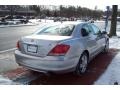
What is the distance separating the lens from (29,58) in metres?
5.06

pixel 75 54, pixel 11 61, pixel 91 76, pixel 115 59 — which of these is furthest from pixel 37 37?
pixel 115 59

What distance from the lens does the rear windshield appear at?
5609 millimetres

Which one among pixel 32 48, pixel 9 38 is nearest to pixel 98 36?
pixel 32 48

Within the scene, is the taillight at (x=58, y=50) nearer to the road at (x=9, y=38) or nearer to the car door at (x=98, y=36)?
the car door at (x=98, y=36)

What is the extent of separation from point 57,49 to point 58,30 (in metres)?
1.02

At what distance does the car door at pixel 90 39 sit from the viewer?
236 inches

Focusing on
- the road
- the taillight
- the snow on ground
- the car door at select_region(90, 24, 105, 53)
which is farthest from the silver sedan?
the road

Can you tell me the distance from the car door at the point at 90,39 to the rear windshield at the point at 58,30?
0.41 metres

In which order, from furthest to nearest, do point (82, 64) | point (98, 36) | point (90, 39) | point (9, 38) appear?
point (9, 38) < point (98, 36) < point (90, 39) < point (82, 64)

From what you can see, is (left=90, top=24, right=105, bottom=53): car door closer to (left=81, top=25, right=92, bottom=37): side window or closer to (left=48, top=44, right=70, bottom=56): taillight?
(left=81, top=25, right=92, bottom=37): side window

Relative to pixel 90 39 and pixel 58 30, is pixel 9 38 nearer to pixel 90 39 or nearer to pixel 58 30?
pixel 90 39

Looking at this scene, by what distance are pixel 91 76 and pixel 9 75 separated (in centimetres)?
204

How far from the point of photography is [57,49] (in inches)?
191

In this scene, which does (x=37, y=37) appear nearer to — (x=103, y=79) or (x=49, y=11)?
(x=103, y=79)
